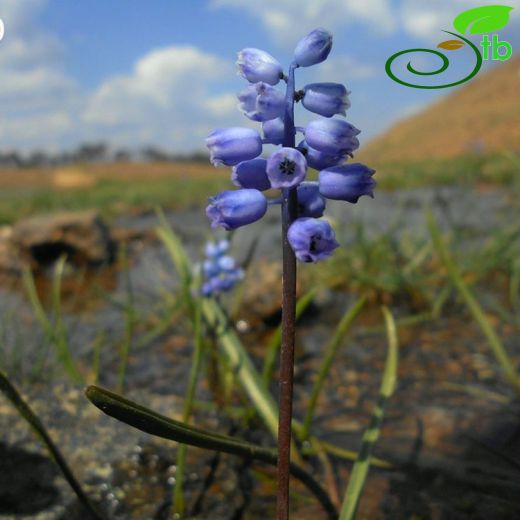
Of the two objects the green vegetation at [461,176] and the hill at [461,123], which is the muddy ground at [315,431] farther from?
the hill at [461,123]

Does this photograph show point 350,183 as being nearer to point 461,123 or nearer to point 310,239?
point 310,239

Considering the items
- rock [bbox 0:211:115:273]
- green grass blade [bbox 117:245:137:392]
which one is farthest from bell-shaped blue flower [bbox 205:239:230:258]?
rock [bbox 0:211:115:273]

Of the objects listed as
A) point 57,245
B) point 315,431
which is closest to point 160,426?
point 315,431

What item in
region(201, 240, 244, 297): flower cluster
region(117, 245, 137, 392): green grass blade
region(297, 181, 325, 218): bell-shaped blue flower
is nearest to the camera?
region(297, 181, 325, 218): bell-shaped blue flower

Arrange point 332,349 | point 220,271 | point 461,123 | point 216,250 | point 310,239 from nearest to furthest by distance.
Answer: point 310,239
point 332,349
point 220,271
point 216,250
point 461,123

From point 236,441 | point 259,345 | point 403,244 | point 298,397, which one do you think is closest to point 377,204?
point 403,244

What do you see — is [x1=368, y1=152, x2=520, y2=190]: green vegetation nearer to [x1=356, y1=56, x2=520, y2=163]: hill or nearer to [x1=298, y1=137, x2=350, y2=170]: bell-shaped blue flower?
[x1=298, y1=137, x2=350, y2=170]: bell-shaped blue flower
